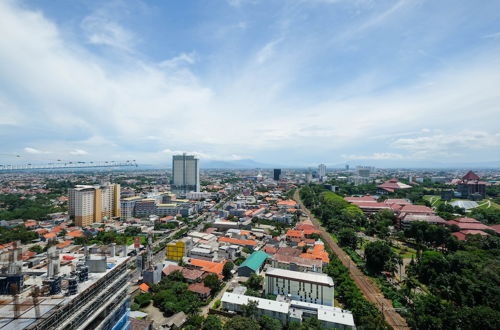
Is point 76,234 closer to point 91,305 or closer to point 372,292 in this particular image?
point 91,305

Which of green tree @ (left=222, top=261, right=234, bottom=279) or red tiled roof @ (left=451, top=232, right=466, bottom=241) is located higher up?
red tiled roof @ (left=451, top=232, right=466, bottom=241)

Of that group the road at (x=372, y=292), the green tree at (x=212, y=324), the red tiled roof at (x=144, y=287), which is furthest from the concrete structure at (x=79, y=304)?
the road at (x=372, y=292)

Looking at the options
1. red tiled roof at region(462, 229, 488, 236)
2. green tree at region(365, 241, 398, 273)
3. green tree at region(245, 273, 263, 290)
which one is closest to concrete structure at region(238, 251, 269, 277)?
green tree at region(245, 273, 263, 290)

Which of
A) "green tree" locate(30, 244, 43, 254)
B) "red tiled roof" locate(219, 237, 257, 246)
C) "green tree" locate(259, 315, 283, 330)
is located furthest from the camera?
"red tiled roof" locate(219, 237, 257, 246)

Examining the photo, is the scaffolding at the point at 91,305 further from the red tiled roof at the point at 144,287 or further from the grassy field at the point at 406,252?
the grassy field at the point at 406,252

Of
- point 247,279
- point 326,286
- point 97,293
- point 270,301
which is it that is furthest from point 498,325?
point 97,293

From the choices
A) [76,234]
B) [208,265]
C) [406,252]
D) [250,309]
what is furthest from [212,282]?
[76,234]

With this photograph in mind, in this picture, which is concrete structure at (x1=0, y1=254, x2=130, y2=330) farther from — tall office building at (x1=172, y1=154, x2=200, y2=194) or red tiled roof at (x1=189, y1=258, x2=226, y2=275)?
tall office building at (x1=172, y1=154, x2=200, y2=194)
